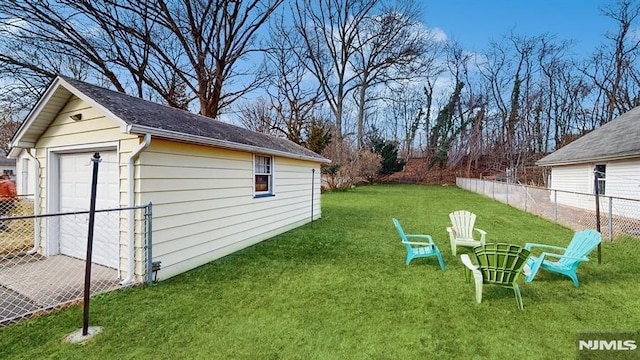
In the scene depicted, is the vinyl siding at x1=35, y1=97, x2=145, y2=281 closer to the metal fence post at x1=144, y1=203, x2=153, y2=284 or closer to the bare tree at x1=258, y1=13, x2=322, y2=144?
the metal fence post at x1=144, y1=203, x2=153, y2=284

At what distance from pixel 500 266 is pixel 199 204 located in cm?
486

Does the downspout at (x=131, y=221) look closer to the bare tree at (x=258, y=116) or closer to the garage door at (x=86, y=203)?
the garage door at (x=86, y=203)

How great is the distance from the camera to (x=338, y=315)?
Answer: 11.9 ft

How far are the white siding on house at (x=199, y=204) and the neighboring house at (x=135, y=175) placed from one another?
17 millimetres

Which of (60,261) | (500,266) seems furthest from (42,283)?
(500,266)

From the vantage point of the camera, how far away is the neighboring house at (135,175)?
4.50 metres

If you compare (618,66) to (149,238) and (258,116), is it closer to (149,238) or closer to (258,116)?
(258,116)

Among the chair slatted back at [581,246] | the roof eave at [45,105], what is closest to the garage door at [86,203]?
the roof eave at [45,105]

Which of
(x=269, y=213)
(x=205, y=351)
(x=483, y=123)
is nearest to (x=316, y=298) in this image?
(x=205, y=351)

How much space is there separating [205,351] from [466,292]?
349 cm

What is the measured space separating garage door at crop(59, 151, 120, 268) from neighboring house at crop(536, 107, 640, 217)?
1115cm

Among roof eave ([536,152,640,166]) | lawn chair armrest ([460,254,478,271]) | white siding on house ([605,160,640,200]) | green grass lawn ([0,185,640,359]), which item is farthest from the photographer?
white siding on house ([605,160,640,200])

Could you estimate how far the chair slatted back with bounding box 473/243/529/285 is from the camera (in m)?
3.85

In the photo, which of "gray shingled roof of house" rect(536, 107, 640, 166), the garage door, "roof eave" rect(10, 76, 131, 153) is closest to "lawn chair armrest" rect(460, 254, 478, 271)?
"roof eave" rect(10, 76, 131, 153)
